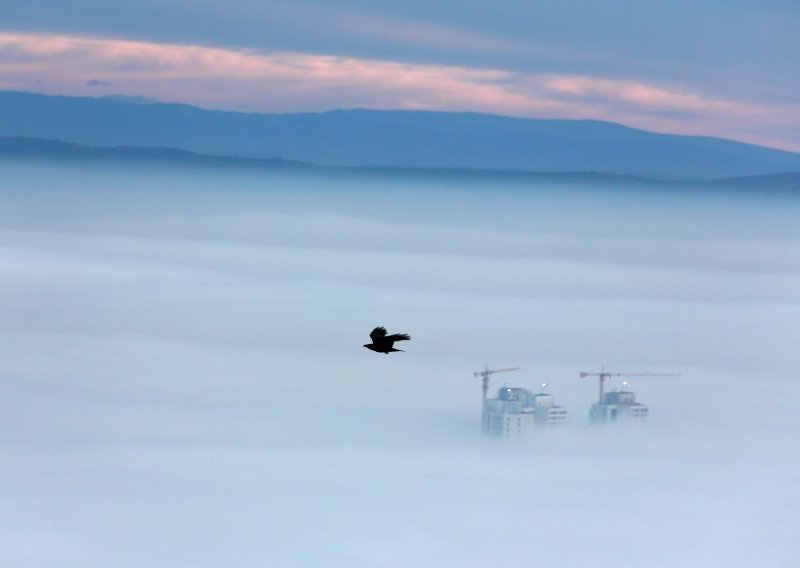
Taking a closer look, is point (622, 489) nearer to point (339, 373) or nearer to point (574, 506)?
point (574, 506)

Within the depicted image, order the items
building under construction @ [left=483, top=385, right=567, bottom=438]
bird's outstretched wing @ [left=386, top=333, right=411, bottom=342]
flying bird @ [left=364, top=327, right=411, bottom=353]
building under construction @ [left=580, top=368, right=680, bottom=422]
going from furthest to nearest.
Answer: building under construction @ [left=580, top=368, right=680, bottom=422] → building under construction @ [left=483, top=385, right=567, bottom=438] → flying bird @ [left=364, top=327, right=411, bottom=353] → bird's outstretched wing @ [left=386, top=333, right=411, bottom=342]

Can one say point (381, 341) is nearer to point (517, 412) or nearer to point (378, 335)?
point (378, 335)

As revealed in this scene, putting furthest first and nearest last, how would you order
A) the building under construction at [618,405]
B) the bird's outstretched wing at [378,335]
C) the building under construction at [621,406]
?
the building under construction at [621,406], the building under construction at [618,405], the bird's outstretched wing at [378,335]

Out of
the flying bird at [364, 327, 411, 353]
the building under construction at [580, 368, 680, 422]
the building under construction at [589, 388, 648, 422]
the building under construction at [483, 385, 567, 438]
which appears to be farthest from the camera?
the building under construction at [589, 388, 648, 422]

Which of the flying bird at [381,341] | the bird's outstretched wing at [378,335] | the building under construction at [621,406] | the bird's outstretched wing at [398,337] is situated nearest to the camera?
the bird's outstretched wing at [398,337]

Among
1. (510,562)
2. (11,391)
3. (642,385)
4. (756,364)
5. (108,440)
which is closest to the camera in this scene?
(510,562)

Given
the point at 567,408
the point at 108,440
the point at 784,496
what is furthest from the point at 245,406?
the point at 784,496

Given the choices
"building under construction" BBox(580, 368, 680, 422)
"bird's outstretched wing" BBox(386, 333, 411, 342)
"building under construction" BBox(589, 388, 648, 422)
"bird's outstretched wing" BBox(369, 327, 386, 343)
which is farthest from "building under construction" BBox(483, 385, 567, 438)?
"bird's outstretched wing" BBox(386, 333, 411, 342)

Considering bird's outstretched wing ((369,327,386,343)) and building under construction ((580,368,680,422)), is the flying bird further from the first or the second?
building under construction ((580,368,680,422))

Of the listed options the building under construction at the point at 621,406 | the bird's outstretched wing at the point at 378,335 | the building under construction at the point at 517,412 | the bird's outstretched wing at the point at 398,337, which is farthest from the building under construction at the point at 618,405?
the bird's outstretched wing at the point at 398,337

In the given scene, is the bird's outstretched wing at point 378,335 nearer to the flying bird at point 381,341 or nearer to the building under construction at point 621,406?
the flying bird at point 381,341

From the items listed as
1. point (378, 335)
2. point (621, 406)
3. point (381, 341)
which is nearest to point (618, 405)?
point (621, 406)
